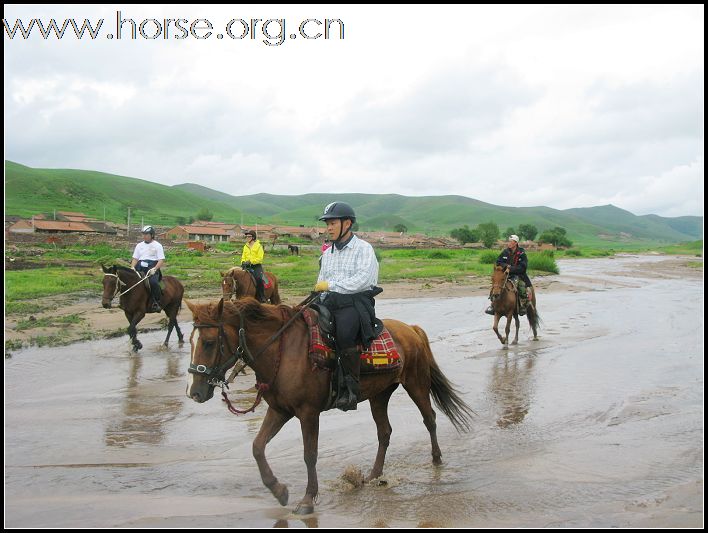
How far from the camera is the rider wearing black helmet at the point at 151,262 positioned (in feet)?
48.7

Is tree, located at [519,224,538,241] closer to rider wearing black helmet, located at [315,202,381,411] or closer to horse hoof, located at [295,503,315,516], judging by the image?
rider wearing black helmet, located at [315,202,381,411]

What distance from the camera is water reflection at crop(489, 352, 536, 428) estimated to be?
906 cm

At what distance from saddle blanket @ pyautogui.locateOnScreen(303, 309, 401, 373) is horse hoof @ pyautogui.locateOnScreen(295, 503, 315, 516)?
127 cm

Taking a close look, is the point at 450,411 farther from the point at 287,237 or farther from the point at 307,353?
the point at 287,237

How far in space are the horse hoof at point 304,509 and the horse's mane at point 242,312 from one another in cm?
177

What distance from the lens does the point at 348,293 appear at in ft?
20.2

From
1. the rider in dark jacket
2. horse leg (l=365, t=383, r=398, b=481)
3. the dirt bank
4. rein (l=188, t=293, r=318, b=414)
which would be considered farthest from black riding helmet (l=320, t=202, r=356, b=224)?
the dirt bank

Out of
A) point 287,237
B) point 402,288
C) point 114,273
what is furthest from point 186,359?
point 287,237

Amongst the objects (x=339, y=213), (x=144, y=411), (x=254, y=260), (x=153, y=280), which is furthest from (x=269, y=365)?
(x=254, y=260)

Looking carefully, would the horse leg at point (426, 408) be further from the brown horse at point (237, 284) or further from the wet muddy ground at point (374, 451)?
the brown horse at point (237, 284)

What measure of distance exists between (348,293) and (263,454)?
1.76 meters

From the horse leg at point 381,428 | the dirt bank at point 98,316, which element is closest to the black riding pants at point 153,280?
the dirt bank at point 98,316

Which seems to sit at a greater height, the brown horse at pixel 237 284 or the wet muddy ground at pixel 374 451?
the brown horse at pixel 237 284

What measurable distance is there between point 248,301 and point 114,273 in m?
9.69
